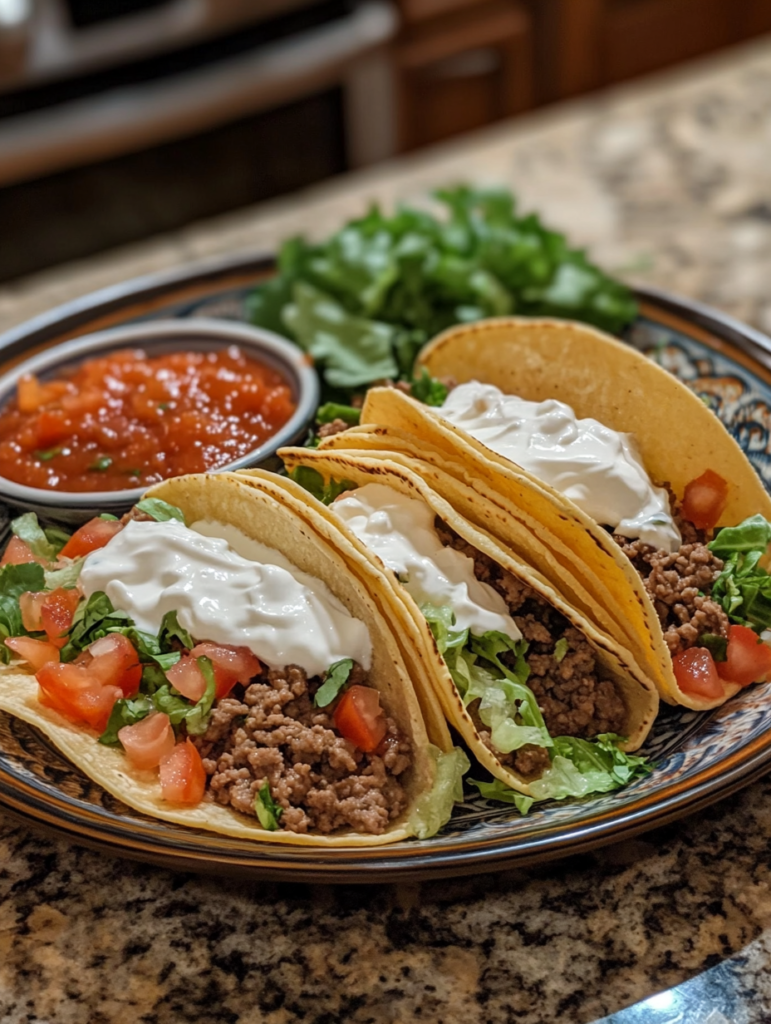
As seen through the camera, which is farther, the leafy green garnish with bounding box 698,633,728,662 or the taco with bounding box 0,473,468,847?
the leafy green garnish with bounding box 698,633,728,662

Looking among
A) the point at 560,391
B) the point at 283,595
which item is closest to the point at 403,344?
the point at 560,391

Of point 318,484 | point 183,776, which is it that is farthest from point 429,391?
point 183,776

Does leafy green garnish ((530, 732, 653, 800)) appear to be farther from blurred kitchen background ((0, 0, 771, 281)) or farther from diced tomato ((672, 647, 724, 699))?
blurred kitchen background ((0, 0, 771, 281))

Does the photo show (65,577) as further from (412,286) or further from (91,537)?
(412,286)

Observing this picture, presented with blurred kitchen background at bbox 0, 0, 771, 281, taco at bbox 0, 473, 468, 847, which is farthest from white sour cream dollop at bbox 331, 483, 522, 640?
blurred kitchen background at bbox 0, 0, 771, 281

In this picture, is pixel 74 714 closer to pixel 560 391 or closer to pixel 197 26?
pixel 560 391

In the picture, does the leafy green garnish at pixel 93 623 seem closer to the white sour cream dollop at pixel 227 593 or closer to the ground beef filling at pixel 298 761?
the white sour cream dollop at pixel 227 593

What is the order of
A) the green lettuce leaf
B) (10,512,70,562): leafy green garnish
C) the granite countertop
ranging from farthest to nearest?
the green lettuce leaf → (10,512,70,562): leafy green garnish → the granite countertop
